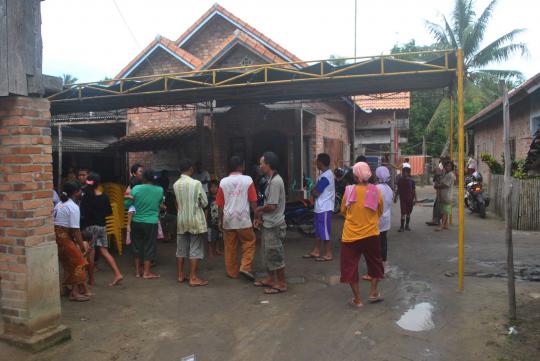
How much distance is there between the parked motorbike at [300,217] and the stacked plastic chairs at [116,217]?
3297 mm

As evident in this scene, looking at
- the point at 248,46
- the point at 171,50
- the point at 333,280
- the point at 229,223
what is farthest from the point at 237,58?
the point at 333,280

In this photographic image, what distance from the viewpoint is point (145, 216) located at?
612 centimetres

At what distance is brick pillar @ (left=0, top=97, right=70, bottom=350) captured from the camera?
3.88 meters

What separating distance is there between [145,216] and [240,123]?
6.64 meters

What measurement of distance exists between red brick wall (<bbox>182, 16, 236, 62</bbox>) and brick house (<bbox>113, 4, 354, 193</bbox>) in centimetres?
123

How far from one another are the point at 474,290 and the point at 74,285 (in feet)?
15.9

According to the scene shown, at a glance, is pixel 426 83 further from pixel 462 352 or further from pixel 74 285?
pixel 74 285

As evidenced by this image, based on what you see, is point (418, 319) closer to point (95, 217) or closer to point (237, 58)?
point (95, 217)

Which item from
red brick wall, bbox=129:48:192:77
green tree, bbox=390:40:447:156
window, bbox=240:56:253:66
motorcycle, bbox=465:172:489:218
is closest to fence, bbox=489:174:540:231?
motorcycle, bbox=465:172:489:218

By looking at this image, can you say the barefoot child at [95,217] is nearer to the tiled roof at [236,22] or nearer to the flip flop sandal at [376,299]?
the flip flop sandal at [376,299]

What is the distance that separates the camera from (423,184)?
2634 cm

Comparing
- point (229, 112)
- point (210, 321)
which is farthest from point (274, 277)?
point (229, 112)

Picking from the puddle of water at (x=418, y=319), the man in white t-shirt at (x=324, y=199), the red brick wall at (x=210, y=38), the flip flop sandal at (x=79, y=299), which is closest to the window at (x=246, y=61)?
the red brick wall at (x=210, y=38)

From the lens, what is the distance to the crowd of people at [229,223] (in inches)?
193
